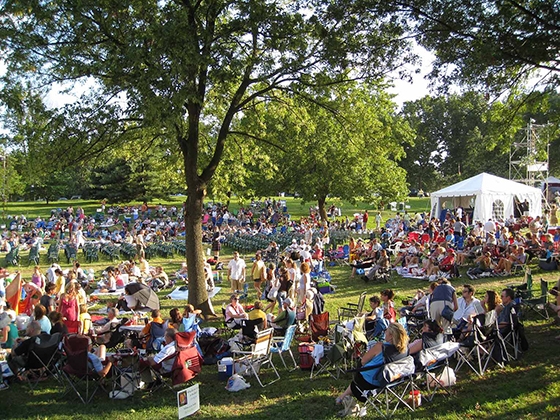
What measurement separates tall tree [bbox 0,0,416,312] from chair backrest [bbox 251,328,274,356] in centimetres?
437

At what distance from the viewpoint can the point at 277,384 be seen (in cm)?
810

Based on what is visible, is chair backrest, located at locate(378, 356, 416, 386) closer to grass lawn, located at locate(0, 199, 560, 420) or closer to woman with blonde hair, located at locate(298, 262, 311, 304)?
grass lawn, located at locate(0, 199, 560, 420)

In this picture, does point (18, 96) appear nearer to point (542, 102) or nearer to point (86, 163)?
point (86, 163)

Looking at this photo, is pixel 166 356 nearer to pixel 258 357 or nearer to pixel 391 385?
pixel 258 357

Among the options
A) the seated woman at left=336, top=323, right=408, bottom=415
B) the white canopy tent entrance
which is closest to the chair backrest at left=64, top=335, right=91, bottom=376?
the seated woman at left=336, top=323, right=408, bottom=415

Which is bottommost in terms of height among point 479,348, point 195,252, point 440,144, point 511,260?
point 479,348

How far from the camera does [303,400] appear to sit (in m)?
7.33

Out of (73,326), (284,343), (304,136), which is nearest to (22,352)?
(73,326)

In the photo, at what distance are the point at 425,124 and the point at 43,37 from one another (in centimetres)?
6835

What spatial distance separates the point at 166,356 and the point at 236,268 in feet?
26.0

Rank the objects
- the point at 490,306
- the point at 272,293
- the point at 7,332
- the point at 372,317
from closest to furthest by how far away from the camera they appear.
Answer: the point at 490,306 → the point at 372,317 → the point at 7,332 → the point at 272,293

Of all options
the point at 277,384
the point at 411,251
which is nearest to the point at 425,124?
the point at 411,251

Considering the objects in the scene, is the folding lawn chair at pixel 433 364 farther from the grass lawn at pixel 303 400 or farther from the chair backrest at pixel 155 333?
the chair backrest at pixel 155 333

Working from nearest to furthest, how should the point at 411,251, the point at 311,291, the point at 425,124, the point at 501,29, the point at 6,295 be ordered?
1. the point at 501,29
2. the point at 311,291
3. the point at 6,295
4. the point at 411,251
5. the point at 425,124
